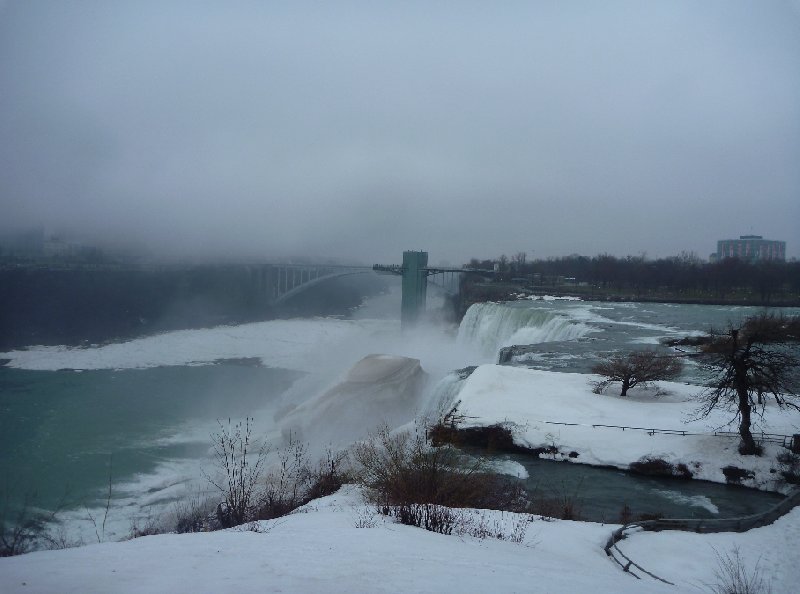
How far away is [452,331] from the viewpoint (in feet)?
127

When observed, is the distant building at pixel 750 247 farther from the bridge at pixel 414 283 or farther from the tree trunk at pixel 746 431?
the tree trunk at pixel 746 431

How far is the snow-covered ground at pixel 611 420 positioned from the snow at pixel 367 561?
121 inches

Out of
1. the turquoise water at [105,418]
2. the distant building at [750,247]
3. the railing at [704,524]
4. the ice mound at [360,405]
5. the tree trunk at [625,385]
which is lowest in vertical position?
the turquoise water at [105,418]

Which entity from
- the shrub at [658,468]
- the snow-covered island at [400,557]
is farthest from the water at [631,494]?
the snow-covered island at [400,557]

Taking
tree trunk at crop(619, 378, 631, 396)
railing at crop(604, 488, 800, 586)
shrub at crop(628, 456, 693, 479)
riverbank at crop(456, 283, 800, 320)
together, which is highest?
riverbank at crop(456, 283, 800, 320)

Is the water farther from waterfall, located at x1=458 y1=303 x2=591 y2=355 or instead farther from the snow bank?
the snow bank

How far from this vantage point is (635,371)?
43.9 feet

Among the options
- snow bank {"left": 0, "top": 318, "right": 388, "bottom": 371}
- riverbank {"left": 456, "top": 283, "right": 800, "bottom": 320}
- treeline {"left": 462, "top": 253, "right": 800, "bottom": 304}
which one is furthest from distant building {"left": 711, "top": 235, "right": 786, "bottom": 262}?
snow bank {"left": 0, "top": 318, "right": 388, "bottom": 371}

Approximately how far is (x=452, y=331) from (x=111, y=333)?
27543 millimetres

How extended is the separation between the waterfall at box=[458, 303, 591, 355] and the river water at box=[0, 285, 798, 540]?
0.08 meters

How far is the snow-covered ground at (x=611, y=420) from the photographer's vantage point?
32.6 ft

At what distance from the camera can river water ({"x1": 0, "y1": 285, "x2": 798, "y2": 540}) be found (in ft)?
43.0

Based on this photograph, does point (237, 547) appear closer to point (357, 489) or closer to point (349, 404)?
point (357, 489)

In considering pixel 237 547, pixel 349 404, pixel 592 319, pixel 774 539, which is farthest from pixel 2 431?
pixel 592 319
